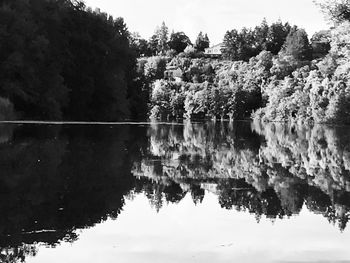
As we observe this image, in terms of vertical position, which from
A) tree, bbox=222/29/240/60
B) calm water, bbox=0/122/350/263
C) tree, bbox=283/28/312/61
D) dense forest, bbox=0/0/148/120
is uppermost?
tree, bbox=222/29/240/60

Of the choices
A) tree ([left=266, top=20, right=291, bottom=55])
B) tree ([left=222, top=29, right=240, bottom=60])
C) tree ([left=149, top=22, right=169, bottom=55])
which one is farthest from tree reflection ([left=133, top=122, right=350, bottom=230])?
tree ([left=149, top=22, right=169, bottom=55])

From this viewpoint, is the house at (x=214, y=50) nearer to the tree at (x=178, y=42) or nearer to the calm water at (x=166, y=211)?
the tree at (x=178, y=42)

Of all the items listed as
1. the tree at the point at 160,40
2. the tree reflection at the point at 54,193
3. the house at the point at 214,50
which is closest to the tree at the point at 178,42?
the tree at the point at 160,40

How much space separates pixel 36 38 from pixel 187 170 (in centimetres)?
3318

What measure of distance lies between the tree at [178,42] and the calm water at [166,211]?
158119 millimetres

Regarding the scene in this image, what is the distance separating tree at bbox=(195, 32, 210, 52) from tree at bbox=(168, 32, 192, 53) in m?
3.24

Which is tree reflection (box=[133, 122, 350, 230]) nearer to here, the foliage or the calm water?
the calm water

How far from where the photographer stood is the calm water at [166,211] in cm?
686

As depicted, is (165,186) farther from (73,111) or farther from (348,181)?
(73,111)

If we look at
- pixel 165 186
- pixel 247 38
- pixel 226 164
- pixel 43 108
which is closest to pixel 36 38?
pixel 43 108

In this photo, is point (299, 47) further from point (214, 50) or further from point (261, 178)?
point (261, 178)

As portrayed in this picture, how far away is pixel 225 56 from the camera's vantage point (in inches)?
5714

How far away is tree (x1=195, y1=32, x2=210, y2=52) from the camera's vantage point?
180250 millimetres

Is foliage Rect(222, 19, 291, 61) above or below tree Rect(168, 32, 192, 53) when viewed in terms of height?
below
